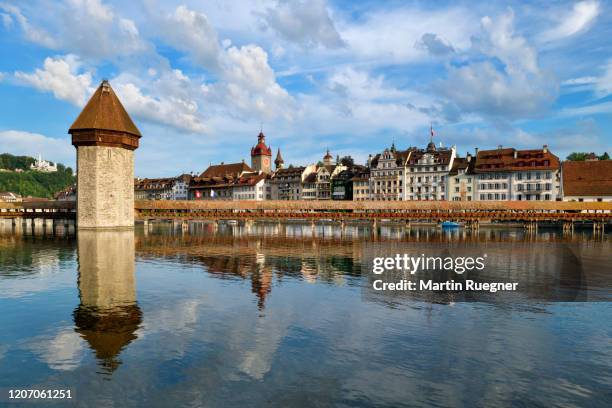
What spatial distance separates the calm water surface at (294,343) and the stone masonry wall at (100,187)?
2814 cm

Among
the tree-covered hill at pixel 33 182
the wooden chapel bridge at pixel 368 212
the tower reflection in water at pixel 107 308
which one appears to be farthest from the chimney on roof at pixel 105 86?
the tree-covered hill at pixel 33 182

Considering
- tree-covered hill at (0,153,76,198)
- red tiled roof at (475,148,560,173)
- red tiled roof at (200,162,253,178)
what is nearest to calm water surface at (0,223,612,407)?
red tiled roof at (475,148,560,173)

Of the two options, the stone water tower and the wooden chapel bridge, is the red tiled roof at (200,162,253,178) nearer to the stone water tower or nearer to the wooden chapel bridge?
the wooden chapel bridge

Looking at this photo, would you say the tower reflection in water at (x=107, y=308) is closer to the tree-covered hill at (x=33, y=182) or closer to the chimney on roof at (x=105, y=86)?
the chimney on roof at (x=105, y=86)

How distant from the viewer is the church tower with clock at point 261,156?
347 feet

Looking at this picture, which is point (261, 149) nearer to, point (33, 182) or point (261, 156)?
point (261, 156)

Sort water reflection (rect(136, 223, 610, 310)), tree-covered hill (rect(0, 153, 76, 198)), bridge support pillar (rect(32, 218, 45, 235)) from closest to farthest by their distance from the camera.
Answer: water reflection (rect(136, 223, 610, 310)), bridge support pillar (rect(32, 218, 45, 235)), tree-covered hill (rect(0, 153, 76, 198))

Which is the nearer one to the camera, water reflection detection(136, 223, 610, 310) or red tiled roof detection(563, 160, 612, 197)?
water reflection detection(136, 223, 610, 310)

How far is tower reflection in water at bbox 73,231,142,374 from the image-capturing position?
9.35 m

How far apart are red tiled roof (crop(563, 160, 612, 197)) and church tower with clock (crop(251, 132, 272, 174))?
203 ft

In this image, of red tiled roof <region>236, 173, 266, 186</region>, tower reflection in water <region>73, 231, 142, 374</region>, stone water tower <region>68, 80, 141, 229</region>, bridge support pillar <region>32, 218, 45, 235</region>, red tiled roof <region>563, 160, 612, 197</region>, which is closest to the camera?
tower reflection in water <region>73, 231, 142, 374</region>

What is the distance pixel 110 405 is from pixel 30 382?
1.79m

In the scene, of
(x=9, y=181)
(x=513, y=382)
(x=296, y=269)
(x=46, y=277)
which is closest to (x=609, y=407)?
(x=513, y=382)

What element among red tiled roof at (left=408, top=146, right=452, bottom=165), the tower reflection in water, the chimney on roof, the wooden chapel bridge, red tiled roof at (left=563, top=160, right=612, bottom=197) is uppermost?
the chimney on roof
